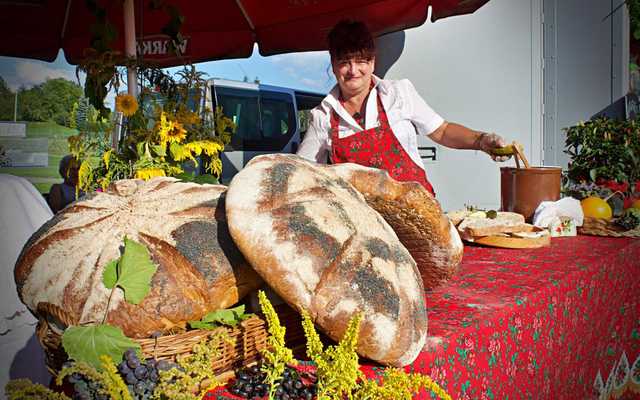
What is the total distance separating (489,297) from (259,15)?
3.39 metres

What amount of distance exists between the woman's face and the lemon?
48.3 inches

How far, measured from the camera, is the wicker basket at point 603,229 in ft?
7.45

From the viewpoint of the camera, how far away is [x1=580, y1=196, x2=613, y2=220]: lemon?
8.16 ft

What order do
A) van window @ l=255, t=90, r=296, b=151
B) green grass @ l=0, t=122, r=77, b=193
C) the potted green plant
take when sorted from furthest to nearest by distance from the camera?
1. van window @ l=255, t=90, r=296, b=151
2. green grass @ l=0, t=122, r=77, b=193
3. the potted green plant

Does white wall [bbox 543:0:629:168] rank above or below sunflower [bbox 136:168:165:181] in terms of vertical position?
above

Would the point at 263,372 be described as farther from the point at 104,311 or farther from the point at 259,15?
the point at 259,15

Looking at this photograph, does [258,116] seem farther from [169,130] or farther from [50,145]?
[169,130]

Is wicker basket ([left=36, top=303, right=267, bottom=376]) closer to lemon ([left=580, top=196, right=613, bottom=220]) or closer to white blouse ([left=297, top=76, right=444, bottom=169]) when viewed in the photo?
white blouse ([left=297, top=76, right=444, bottom=169])

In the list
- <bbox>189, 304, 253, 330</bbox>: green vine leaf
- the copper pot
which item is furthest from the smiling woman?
<bbox>189, 304, 253, 330</bbox>: green vine leaf

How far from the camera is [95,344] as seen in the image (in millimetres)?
789

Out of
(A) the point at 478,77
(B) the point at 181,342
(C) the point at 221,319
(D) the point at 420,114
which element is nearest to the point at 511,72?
(A) the point at 478,77

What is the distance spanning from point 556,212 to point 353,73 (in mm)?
1123

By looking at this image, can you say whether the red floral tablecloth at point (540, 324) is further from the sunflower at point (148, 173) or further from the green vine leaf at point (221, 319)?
the sunflower at point (148, 173)

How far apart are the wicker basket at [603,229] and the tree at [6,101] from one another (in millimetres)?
9306
